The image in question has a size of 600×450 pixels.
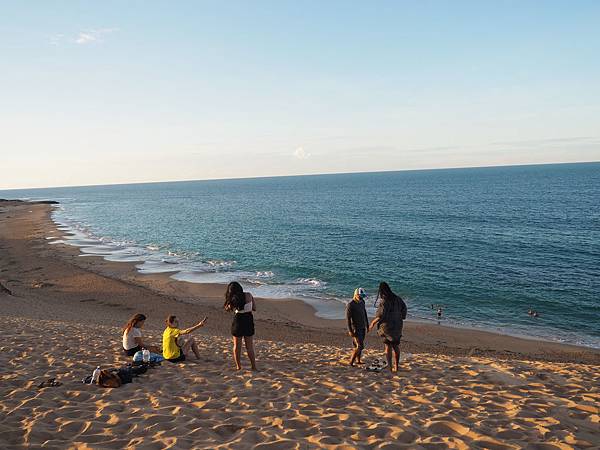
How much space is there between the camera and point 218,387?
714 cm

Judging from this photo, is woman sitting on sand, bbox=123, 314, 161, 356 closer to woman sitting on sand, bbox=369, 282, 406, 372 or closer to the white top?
the white top

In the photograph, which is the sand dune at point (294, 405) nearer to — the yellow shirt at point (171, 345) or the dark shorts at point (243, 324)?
the yellow shirt at point (171, 345)

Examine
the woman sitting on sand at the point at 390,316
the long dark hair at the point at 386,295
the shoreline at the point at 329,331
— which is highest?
the long dark hair at the point at 386,295

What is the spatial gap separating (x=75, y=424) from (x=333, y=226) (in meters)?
46.9

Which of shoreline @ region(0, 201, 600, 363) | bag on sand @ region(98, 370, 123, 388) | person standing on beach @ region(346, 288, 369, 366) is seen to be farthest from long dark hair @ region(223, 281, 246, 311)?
shoreline @ region(0, 201, 600, 363)

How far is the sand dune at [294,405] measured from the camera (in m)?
5.15

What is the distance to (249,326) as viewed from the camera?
26.4 feet

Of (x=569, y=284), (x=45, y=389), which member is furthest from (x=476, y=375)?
(x=569, y=284)

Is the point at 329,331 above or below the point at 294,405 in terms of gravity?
below

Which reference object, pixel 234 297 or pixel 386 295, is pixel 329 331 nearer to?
pixel 386 295

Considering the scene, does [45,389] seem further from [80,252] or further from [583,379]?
[80,252]

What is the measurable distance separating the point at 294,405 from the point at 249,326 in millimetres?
2042

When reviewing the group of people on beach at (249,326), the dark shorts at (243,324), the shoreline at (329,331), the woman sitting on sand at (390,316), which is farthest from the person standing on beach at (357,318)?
the shoreline at (329,331)

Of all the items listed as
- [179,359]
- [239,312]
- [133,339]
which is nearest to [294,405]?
[239,312]
